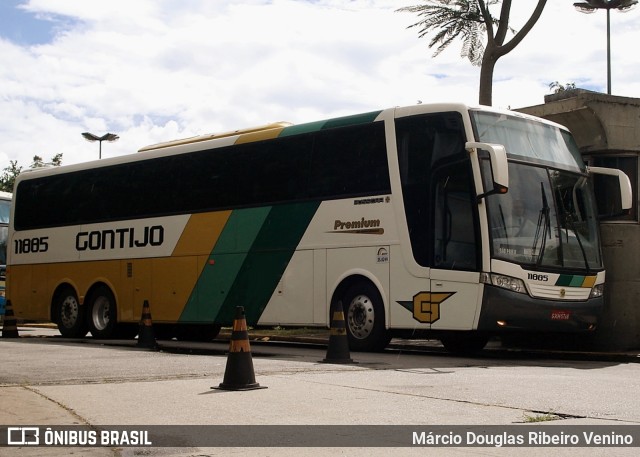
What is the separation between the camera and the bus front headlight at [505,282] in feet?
47.4

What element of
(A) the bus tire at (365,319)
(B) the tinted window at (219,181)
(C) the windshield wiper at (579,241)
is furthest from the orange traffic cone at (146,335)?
(C) the windshield wiper at (579,241)

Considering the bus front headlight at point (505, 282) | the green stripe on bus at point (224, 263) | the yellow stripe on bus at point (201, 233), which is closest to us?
the bus front headlight at point (505, 282)

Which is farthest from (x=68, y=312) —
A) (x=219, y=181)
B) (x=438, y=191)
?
(x=438, y=191)

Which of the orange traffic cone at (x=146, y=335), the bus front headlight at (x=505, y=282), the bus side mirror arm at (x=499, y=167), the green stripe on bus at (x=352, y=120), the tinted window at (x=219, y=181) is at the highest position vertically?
the green stripe on bus at (x=352, y=120)

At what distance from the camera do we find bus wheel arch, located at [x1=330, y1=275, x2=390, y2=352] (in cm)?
1577

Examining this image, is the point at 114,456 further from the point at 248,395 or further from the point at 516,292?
the point at 516,292

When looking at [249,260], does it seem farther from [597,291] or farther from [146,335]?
[597,291]

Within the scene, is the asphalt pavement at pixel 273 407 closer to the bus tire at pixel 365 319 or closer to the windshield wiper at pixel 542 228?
the windshield wiper at pixel 542 228

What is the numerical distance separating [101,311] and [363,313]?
7.73 m

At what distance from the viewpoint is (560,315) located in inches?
592

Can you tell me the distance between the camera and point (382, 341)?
15742 millimetres

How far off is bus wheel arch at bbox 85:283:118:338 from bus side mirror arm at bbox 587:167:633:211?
1035 cm

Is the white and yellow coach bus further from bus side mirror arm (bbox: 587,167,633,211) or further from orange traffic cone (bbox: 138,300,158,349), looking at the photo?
orange traffic cone (bbox: 138,300,158,349)

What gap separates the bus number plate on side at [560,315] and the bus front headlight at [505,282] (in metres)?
0.68
